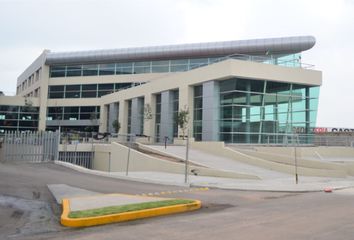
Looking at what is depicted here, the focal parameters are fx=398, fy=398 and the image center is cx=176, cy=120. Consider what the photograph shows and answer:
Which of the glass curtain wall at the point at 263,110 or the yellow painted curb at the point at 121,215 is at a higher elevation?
the glass curtain wall at the point at 263,110

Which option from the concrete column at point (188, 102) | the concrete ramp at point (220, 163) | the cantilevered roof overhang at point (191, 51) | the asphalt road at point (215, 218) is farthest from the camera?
the cantilevered roof overhang at point (191, 51)

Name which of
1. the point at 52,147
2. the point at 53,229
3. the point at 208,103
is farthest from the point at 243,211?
the point at 208,103

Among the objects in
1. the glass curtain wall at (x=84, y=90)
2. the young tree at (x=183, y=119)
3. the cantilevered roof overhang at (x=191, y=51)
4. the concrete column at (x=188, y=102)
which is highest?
the cantilevered roof overhang at (x=191, y=51)

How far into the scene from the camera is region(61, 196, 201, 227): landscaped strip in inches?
341

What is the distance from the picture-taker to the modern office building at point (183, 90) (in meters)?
33.2

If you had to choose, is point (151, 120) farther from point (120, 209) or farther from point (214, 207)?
point (120, 209)

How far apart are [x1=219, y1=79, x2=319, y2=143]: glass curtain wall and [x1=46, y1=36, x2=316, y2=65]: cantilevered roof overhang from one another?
11.6 metres

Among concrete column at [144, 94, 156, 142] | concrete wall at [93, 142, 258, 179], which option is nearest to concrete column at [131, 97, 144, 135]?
concrete column at [144, 94, 156, 142]

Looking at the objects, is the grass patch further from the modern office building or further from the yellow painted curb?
the modern office building

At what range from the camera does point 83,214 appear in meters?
9.12

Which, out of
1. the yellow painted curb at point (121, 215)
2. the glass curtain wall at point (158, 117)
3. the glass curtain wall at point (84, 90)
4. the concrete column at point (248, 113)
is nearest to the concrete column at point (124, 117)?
the glass curtain wall at point (84, 90)

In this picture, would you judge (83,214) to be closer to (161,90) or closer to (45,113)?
(161,90)

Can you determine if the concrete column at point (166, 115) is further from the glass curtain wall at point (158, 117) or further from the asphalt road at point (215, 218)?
the asphalt road at point (215, 218)

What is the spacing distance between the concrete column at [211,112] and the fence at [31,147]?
503 inches
